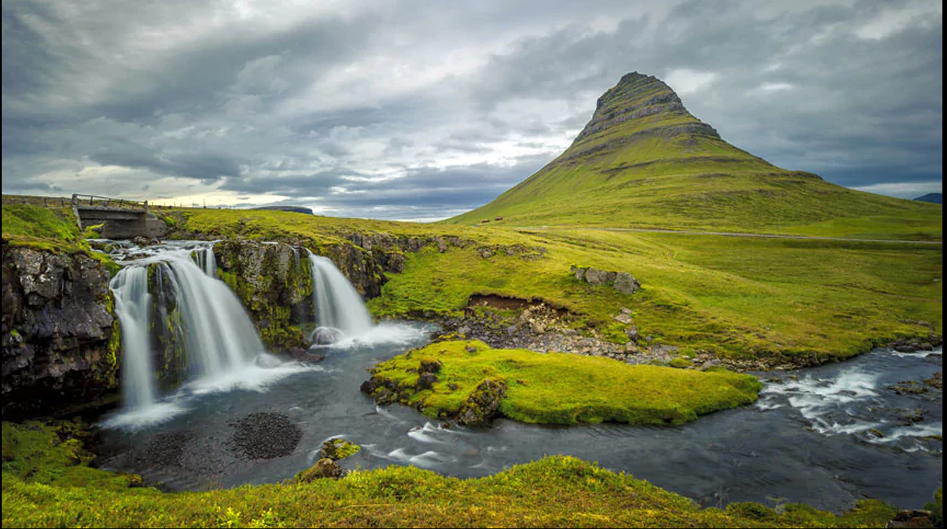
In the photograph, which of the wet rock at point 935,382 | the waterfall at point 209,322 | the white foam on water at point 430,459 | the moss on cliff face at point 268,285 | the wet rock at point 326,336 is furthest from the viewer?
the wet rock at point 326,336

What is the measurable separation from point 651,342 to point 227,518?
4022 centimetres

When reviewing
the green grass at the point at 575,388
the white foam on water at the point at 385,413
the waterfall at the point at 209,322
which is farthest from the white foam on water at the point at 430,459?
the waterfall at the point at 209,322

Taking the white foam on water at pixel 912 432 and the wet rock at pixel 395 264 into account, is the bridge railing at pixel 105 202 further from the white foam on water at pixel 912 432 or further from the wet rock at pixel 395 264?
the white foam on water at pixel 912 432

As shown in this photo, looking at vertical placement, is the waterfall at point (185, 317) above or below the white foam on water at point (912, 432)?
above

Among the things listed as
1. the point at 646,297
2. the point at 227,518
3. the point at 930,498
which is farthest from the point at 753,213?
the point at 227,518

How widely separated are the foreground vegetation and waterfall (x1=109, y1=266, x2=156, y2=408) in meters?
8.94

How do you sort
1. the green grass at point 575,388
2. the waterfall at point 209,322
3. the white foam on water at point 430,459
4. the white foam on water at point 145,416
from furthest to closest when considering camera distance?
the waterfall at point 209,322 < the green grass at point 575,388 < the white foam on water at point 145,416 < the white foam on water at point 430,459

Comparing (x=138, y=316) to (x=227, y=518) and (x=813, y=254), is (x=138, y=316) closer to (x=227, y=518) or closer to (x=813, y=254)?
(x=227, y=518)

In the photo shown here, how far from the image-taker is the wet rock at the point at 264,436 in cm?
2294

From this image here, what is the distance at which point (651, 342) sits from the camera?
42.5 metres

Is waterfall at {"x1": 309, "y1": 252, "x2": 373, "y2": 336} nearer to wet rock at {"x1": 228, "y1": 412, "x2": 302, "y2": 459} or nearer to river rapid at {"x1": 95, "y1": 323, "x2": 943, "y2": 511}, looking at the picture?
river rapid at {"x1": 95, "y1": 323, "x2": 943, "y2": 511}

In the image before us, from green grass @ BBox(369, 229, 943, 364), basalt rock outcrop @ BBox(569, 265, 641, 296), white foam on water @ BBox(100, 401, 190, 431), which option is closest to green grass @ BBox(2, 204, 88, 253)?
white foam on water @ BBox(100, 401, 190, 431)

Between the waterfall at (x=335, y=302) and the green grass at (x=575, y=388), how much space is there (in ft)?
54.4

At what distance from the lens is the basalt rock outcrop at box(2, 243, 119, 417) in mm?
22922
